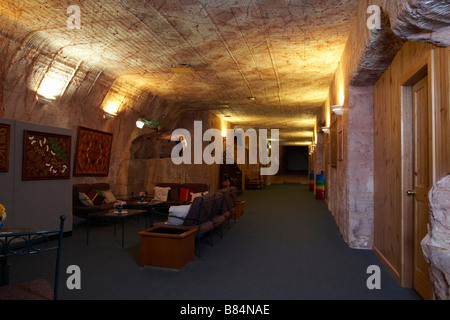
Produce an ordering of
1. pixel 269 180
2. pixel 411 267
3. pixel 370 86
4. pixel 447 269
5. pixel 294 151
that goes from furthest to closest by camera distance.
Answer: pixel 294 151 → pixel 269 180 → pixel 370 86 → pixel 411 267 → pixel 447 269

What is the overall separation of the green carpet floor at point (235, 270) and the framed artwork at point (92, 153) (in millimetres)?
1633

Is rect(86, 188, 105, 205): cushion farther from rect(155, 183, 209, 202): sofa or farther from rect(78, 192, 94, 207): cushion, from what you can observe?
rect(155, 183, 209, 202): sofa

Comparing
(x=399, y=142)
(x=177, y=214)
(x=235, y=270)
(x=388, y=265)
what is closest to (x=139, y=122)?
(x=177, y=214)

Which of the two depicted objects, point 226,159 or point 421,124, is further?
point 226,159

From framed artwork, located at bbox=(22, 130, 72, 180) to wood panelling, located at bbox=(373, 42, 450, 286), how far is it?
5.41 metres

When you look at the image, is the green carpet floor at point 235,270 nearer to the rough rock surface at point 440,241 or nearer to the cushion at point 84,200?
the cushion at point 84,200

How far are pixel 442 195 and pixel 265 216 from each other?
601 centimetres

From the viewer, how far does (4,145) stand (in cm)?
474

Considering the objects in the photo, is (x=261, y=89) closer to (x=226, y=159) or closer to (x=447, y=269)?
(x=226, y=159)

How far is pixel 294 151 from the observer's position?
30.4 metres

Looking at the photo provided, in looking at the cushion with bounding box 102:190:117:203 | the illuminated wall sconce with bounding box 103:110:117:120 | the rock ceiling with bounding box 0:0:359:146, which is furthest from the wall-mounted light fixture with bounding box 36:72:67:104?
the cushion with bounding box 102:190:117:203

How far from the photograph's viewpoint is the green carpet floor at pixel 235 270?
10.1 feet

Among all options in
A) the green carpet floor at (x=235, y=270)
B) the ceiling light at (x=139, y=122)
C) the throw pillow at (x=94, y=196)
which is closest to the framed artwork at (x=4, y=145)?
the green carpet floor at (x=235, y=270)

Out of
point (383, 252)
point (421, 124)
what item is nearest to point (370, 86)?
point (421, 124)
